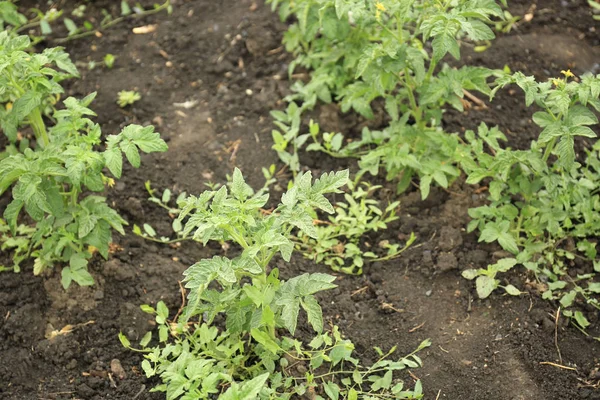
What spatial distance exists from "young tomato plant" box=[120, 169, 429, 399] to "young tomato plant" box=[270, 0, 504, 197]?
37.6 inches

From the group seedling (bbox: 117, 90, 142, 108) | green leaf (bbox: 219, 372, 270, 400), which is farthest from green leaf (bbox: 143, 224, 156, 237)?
green leaf (bbox: 219, 372, 270, 400)

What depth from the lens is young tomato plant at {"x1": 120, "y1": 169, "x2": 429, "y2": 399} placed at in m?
2.89

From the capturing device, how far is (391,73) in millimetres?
3799

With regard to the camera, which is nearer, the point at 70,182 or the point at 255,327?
the point at 255,327

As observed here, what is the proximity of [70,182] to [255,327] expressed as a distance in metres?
1.17

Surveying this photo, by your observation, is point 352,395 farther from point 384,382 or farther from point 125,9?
point 125,9

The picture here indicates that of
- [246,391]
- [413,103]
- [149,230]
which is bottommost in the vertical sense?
[149,230]

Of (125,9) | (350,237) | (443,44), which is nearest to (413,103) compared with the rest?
(443,44)

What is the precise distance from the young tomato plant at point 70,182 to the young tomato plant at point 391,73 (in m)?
1.20

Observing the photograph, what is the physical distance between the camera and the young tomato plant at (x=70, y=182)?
3.26 meters

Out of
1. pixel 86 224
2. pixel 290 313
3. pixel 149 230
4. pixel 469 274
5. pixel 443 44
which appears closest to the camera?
pixel 290 313

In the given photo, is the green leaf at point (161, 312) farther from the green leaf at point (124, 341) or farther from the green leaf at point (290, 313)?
the green leaf at point (290, 313)

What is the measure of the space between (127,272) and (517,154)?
2084mm

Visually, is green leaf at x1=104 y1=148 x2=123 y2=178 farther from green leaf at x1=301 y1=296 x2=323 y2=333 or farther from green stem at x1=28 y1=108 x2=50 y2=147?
green leaf at x1=301 y1=296 x2=323 y2=333
